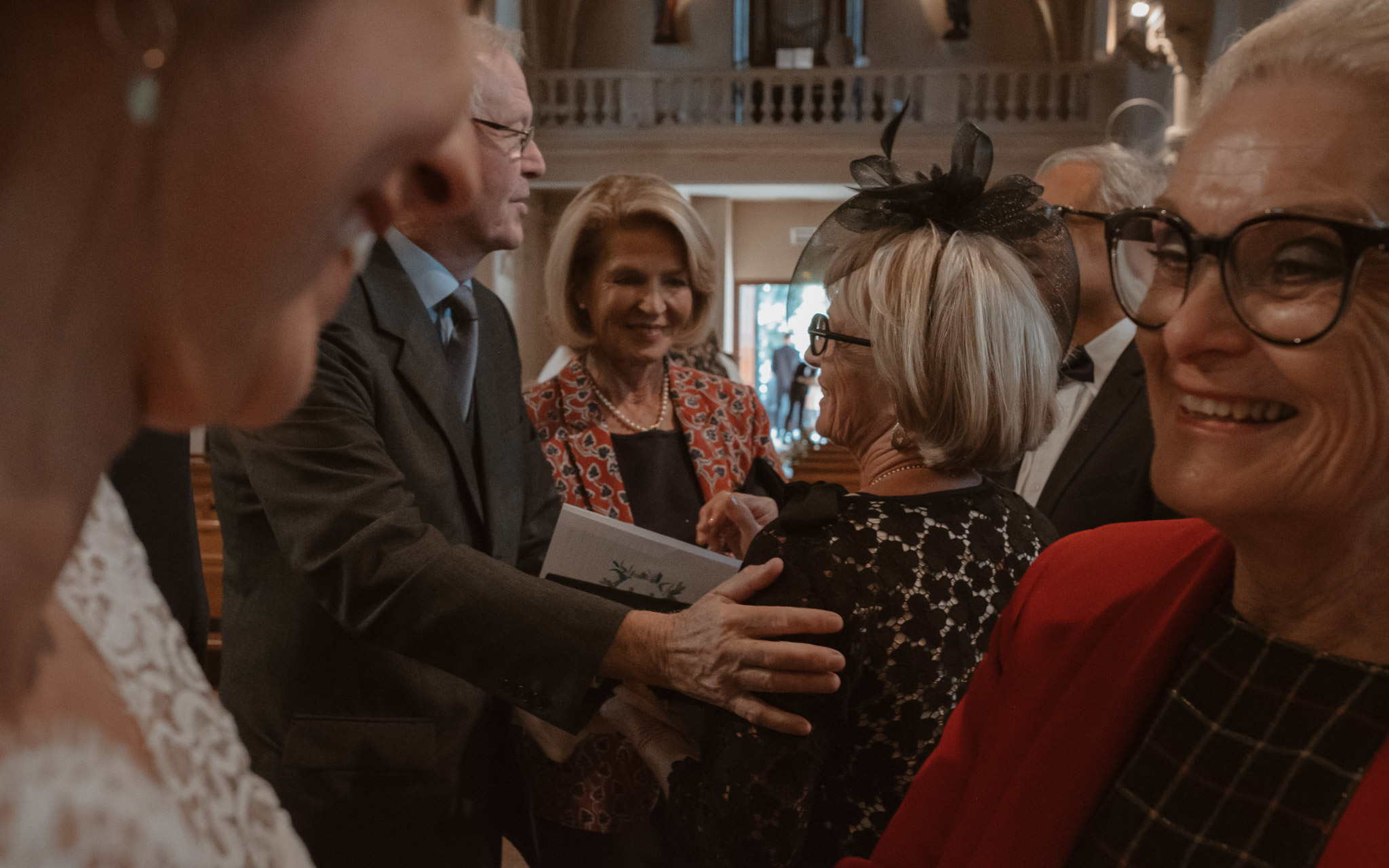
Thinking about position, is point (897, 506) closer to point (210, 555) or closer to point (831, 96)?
point (210, 555)

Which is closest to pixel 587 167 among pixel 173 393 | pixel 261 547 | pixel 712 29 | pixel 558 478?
pixel 712 29

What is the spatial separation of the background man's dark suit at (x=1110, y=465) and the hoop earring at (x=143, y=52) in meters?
2.26

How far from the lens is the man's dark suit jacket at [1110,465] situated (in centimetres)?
238

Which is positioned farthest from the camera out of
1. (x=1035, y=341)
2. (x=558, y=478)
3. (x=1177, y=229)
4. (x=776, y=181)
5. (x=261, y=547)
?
(x=776, y=181)

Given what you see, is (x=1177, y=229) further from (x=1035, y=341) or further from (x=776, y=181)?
(x=776, y=181)

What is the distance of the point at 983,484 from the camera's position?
1.53 meters

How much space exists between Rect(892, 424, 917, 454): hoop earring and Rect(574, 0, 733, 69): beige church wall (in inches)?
566

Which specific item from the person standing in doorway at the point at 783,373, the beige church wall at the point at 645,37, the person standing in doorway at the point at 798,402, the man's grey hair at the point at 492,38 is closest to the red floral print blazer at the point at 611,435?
the man's grey hair at the point at 492,38

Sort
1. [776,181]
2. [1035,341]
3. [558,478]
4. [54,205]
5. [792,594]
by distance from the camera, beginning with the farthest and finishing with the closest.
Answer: [776,181]
[558,478]
[1035,341]
[792,594]
[54,205]

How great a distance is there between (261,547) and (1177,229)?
4.61 ft

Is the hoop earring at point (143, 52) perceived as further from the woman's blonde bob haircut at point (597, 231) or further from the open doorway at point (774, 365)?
the open doorway at point (774, 365)

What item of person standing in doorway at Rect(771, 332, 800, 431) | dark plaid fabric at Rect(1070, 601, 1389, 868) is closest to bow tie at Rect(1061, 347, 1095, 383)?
dark plaid fabric at Rect(1070, 601, 1389, 868)

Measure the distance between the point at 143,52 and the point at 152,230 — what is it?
7 cm

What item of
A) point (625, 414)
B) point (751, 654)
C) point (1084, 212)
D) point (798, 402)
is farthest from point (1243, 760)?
point (798, 402)
